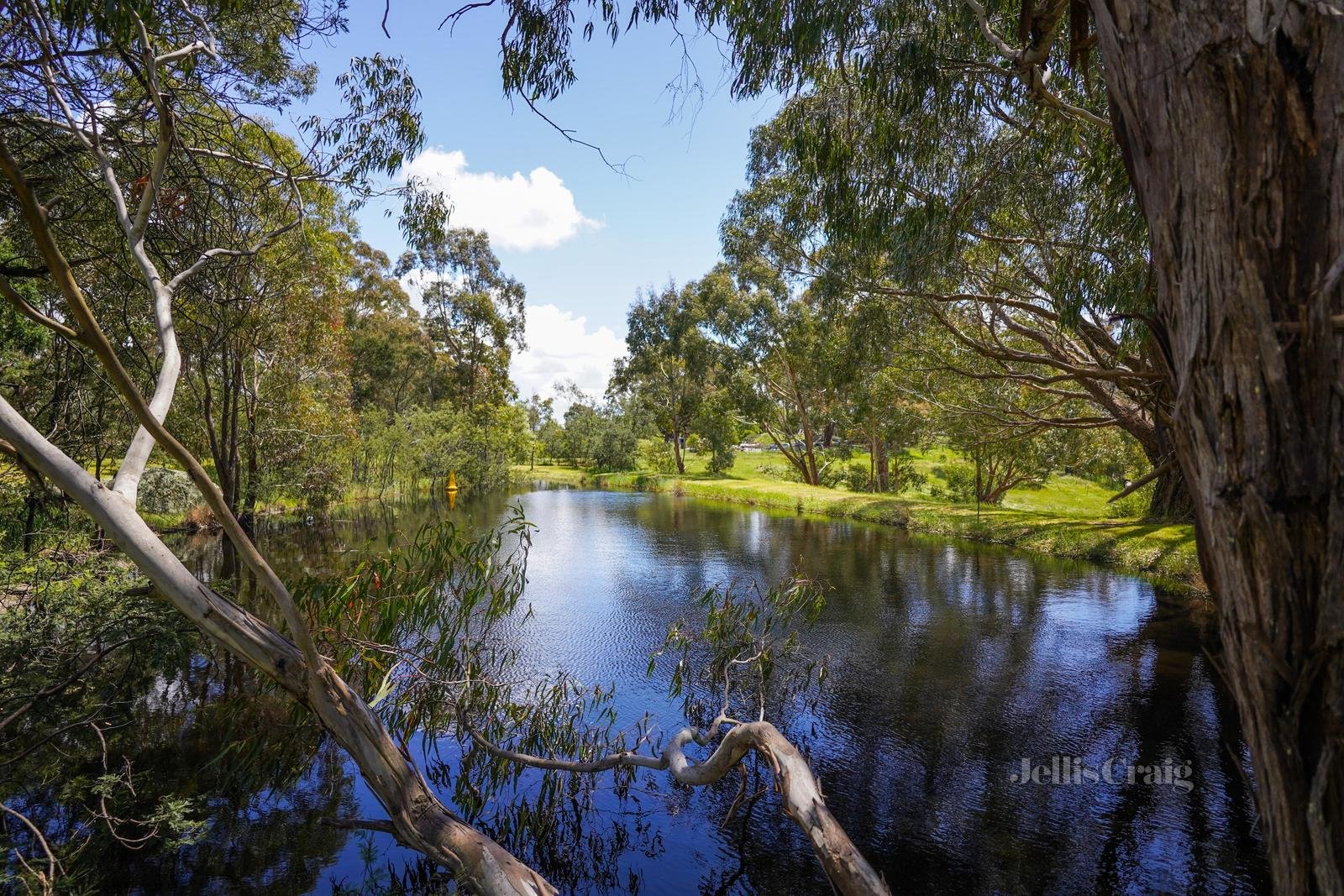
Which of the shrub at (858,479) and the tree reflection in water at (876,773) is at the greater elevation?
the shrub at (858,479)

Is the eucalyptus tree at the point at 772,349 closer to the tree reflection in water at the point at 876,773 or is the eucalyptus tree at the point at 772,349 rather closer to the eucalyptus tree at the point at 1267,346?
the tree reflection in water at the point at 876,773

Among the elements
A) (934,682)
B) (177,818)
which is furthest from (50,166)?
(934,682)

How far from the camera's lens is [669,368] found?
3431 centimetres

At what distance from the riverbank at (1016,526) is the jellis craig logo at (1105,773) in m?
5.02

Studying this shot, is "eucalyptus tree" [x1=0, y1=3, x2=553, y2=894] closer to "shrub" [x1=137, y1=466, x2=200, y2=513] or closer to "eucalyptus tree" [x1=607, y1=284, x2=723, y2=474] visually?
"shrub" [x1=137, y1=466, x2=200, y2=513]

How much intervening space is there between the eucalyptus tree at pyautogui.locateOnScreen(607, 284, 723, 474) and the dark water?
71.0 feet

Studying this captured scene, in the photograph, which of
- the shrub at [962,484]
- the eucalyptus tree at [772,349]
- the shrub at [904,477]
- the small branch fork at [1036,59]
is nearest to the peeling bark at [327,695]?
the small branch fork at [1036,59]

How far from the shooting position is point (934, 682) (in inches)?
269

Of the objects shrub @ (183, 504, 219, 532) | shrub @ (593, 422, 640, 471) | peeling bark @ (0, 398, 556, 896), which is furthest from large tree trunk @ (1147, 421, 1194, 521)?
shrub @ (593, 422, 640, 471)

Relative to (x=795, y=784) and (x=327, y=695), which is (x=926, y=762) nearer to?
(x=795, y=784)

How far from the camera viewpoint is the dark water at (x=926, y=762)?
155 inches

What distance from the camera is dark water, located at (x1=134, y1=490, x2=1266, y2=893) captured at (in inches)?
155

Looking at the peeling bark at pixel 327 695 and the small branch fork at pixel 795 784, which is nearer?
the small branch fork at pixel 795 784

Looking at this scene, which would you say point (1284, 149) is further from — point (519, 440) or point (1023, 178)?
point (519, 440)
